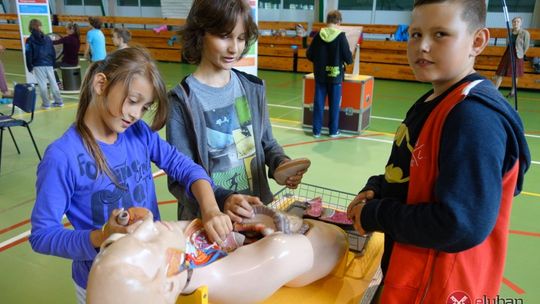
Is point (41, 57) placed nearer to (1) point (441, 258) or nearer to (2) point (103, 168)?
(2) point (103, 168)

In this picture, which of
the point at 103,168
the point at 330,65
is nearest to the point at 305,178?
the point at 330,65

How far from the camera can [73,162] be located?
1138mm

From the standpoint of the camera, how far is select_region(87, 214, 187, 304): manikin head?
73 cm

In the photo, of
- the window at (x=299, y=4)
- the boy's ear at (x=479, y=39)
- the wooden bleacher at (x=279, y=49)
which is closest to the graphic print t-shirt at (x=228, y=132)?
the boy's ear at (x=479, y=39)

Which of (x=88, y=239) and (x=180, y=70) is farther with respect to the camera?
(x=180, y=70)

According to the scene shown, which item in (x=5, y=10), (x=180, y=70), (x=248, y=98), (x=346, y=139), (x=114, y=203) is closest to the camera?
(x=114, y=203)

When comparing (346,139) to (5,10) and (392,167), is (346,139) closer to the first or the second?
(392,167)

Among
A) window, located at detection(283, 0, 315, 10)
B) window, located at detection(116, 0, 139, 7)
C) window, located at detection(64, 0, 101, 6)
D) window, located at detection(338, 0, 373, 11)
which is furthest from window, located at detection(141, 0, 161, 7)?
window, located at detection(338, 0, 373, 11)

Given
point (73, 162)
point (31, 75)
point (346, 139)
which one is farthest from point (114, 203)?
point (31, 75)

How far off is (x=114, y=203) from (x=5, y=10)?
20.1 meters

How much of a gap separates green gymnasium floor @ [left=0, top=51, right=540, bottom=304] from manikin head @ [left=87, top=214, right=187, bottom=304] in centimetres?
173

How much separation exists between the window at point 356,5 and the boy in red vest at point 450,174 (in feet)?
36.9

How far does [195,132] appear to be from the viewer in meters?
1.40

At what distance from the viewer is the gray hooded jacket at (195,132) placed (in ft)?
4.53
